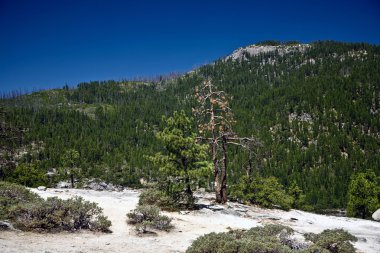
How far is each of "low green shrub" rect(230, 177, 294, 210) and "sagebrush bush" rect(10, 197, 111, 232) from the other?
2161 cm

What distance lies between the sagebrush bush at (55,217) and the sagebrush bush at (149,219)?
A: 2081 mm

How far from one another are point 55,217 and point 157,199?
11.4m

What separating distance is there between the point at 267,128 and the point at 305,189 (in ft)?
244

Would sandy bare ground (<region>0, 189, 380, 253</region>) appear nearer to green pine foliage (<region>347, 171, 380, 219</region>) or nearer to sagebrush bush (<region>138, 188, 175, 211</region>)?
sagebrush bush (<region>138, 188, 175, 211</region>)

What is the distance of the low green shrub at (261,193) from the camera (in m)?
35.5

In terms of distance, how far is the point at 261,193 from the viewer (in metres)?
35.6

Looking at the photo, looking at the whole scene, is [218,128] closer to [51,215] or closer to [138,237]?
[138,237]

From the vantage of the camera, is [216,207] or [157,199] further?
[216,207]

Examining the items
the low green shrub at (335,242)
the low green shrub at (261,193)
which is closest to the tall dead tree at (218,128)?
the low green shrub at (261,193)

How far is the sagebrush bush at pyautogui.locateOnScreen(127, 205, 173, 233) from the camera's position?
18438 millimetres

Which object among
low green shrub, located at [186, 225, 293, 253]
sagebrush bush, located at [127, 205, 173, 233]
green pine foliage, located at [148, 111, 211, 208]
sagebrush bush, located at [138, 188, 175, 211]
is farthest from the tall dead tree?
low green shrub, located at [186, 225, 293, 253]

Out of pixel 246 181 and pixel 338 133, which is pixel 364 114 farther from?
pixel 246 181

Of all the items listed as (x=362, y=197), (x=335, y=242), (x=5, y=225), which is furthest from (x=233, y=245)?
(x=362, y=197)

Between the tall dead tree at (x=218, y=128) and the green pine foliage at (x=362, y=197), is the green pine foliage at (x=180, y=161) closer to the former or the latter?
the tall dead tree at (x=218, y=128)
